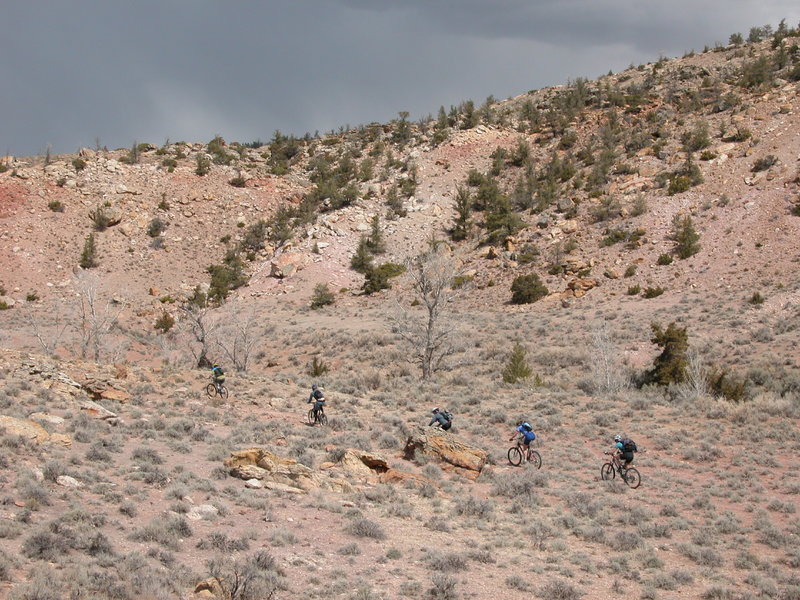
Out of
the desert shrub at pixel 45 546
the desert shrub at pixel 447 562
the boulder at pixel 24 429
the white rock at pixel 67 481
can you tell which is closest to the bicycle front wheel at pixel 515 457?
the desert shrub at pixel 447 562

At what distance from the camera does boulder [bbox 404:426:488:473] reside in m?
15.9

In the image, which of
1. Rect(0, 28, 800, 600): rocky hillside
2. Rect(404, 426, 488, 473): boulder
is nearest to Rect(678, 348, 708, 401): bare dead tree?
Rect(0, 28, 800, 600): rocky hillside

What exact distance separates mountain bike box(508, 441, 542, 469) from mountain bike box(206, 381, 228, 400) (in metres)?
10.5

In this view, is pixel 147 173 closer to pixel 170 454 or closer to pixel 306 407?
pixel 306 407

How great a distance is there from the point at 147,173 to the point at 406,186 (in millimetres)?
26593

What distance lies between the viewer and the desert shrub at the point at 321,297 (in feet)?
151

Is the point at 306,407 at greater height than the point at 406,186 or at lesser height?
lesser

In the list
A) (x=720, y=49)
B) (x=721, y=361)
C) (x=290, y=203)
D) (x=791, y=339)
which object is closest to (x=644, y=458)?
(x=721, y=361)

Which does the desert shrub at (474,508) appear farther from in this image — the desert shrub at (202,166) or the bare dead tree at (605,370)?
the desert shrub at (202,166)

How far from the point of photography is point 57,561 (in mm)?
7371

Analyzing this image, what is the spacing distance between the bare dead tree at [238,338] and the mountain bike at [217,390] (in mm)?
8984

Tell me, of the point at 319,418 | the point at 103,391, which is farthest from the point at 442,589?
the point at 103,391

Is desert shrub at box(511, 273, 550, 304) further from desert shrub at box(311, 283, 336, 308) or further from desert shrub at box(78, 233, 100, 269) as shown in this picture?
desert shrub at box(78, 233, 100, 269)

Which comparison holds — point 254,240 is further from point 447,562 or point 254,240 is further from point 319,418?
point 447,562
